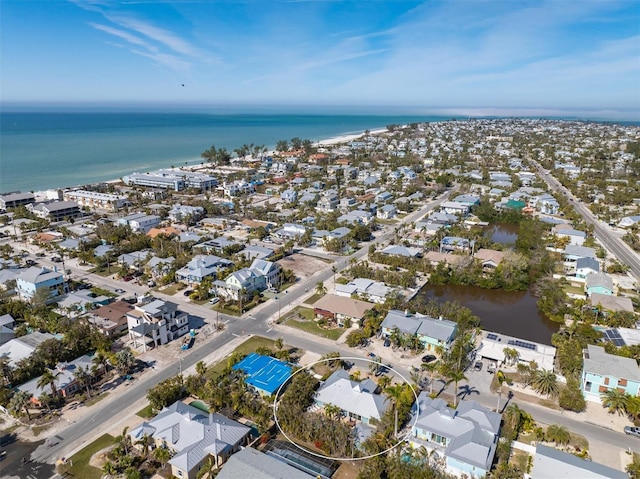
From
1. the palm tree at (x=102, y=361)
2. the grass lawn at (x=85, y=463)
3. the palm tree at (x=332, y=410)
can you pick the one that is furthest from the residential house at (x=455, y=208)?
the grass lawn at (x=85, y=463)

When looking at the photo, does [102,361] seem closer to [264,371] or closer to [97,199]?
[264,371]

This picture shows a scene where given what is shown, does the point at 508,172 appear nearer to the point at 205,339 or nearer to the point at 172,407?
the point at 205,339

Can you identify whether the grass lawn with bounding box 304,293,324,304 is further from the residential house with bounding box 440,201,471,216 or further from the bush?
the residential house with bounding box 440,201,471,216

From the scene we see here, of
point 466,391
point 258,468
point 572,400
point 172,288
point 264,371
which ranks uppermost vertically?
point 258,468

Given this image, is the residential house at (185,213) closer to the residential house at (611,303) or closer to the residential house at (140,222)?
the residential house at (140,222)

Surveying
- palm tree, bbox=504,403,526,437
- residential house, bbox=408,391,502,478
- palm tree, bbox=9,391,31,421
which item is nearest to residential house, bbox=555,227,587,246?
palm tree, bbox=504,403,526,437

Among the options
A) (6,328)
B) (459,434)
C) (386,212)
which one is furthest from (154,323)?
(386,212)

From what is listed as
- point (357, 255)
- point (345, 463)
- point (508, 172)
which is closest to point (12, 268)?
point (357, 255)
